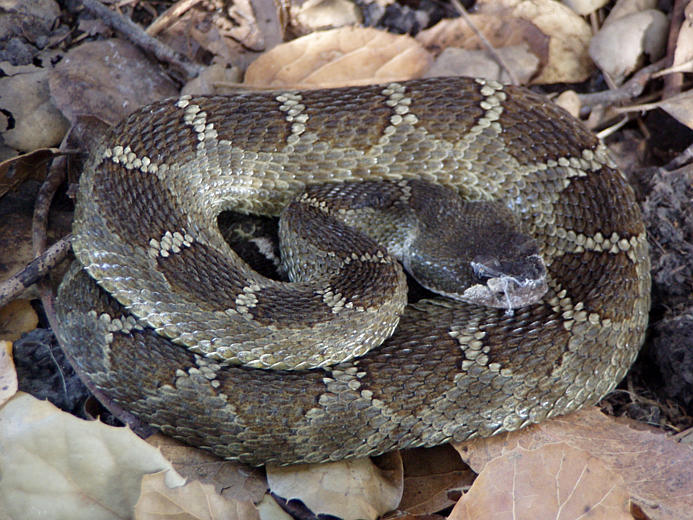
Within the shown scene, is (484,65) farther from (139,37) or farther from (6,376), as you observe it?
(6,376)

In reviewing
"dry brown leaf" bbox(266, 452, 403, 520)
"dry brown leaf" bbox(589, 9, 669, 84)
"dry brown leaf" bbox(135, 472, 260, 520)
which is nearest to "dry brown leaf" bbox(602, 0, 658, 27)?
"dry brown leaf" bbox(589, 9, 669, 84)

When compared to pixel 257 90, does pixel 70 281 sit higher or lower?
lower

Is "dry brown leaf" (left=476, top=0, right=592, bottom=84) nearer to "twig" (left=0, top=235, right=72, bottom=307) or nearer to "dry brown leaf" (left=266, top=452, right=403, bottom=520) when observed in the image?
"dry brown leaf" (left=266, top=452, right=403, bottom=520)

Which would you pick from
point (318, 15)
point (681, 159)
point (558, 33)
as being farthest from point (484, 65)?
point (681, 159)

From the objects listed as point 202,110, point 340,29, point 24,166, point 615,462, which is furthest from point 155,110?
point 615,462

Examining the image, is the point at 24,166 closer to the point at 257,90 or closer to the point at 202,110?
the point at 202,110

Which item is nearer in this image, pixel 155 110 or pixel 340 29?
pixel 155 110
